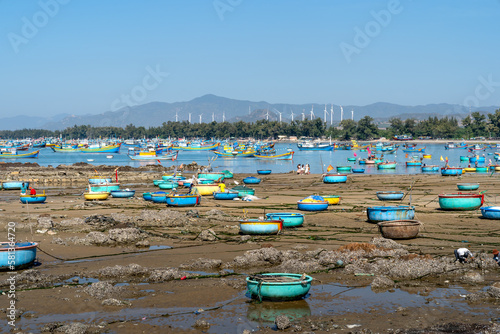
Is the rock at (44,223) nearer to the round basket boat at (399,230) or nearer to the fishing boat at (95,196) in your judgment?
the fishing boat at (95,196)

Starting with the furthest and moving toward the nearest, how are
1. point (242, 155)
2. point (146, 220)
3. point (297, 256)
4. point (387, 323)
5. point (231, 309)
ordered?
point (242, 155)
point (146, 220)
point (297, 256)
point (231, 309)
point (387, 323)

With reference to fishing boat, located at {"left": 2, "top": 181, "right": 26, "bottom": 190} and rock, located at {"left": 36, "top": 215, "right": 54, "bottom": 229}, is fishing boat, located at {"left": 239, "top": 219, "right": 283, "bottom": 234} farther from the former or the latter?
fishing boat, located at {"left": 2, "top": 181, "right": 26, "bottom": 190}

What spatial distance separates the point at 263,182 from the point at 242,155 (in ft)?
223

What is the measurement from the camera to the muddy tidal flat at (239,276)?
1115cm

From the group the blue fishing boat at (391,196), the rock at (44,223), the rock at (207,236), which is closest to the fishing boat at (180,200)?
the rock at (44,223)

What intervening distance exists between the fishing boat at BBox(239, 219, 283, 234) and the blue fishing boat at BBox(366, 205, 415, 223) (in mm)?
4166

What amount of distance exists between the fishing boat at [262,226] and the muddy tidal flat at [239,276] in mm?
319

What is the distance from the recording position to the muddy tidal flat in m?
11.1

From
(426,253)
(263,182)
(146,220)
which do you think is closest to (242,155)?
(263,182)

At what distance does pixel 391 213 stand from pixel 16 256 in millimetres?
13276

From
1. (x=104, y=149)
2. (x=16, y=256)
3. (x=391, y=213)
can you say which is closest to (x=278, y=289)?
(x=16, y=256)

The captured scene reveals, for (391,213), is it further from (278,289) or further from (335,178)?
(335,178)

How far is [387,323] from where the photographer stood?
10.9 metres

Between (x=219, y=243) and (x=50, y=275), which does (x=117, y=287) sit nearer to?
(x=50, y=275)
